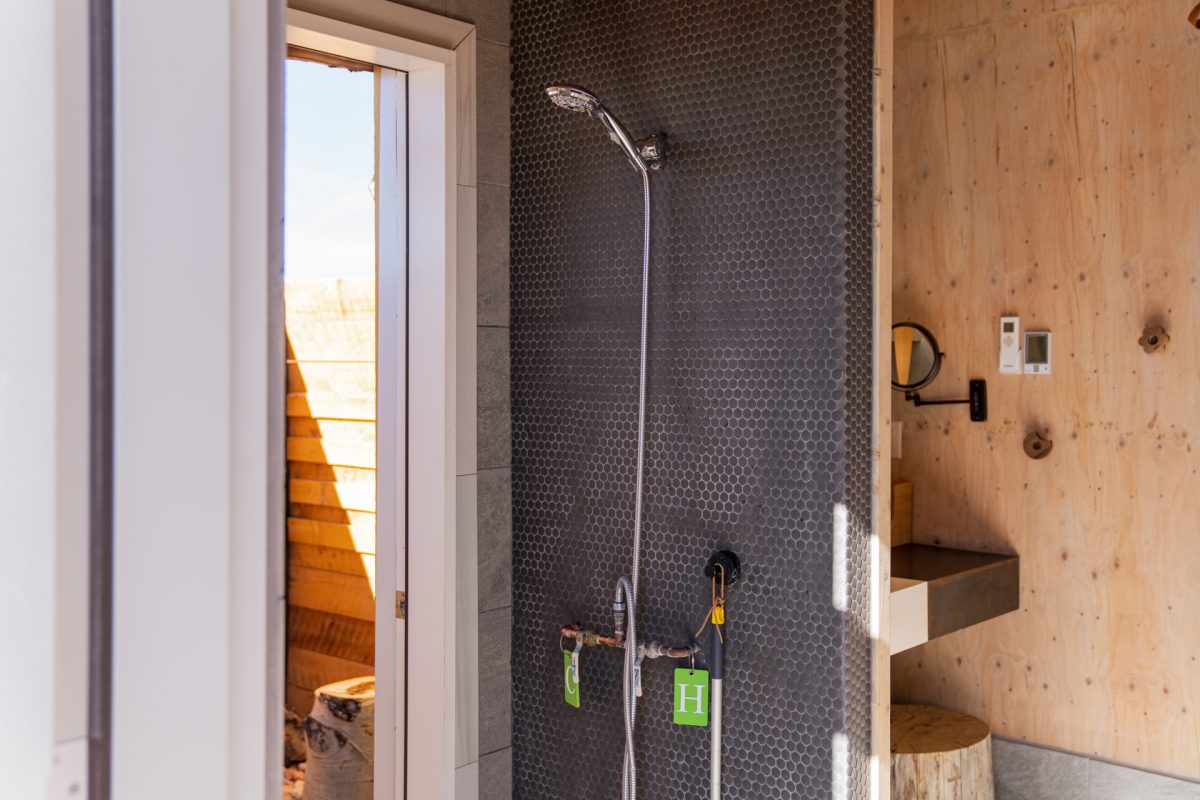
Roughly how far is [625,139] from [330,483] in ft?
7.54

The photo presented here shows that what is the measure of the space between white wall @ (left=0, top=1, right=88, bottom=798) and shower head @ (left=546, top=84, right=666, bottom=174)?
2095 mm

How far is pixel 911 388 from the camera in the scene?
3.96 metres

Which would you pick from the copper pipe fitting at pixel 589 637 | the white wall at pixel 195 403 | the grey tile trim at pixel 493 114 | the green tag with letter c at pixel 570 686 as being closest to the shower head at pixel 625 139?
the grey tile trim at pixel 493 114

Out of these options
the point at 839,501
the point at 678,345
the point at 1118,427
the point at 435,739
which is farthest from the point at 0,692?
the point at 1118,427

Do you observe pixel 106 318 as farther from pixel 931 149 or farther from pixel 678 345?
pixel 931 149

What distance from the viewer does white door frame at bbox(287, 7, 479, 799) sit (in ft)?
9.12

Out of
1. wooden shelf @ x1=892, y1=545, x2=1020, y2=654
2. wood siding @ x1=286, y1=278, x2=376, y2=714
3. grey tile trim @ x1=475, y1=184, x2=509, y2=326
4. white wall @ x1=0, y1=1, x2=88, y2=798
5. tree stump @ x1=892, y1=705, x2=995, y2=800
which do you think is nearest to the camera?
white wall @ x1=0, y1=1, x2=88, y2=798

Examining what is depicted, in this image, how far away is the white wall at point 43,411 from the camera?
409mm

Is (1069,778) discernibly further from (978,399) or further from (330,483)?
(330,483)

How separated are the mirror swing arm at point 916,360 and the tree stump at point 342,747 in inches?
91.0

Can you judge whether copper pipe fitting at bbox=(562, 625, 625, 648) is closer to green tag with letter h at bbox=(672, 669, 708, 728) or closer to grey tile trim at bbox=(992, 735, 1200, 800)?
green tag with letter h at bbox=(672, 669, 708, 728)

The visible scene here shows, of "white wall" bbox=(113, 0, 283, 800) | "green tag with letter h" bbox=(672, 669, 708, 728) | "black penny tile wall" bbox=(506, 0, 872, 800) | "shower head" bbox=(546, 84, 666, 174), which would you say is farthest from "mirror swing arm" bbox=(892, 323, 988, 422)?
"white wall" bbox=(113, 0, 283, 800)

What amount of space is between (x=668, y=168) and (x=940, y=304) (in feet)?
5.82

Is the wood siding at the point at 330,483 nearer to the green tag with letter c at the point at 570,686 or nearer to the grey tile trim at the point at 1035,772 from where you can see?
the green tag with letter c at the point at 570,686
